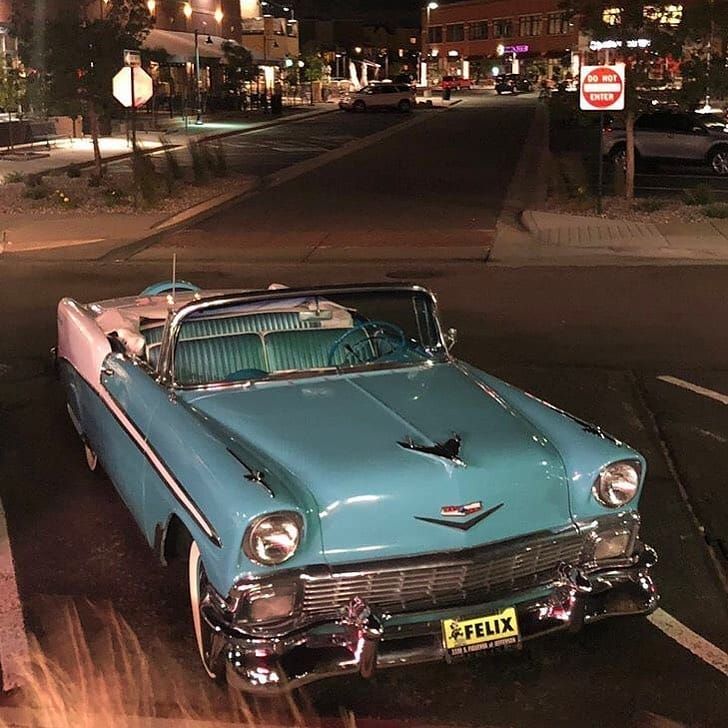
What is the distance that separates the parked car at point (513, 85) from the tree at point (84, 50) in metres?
66.4

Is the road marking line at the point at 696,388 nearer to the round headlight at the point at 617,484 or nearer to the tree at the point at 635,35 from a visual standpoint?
the round headlight at the point at 617,484

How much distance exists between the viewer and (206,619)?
368 centimetres

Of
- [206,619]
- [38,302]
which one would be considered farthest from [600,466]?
[38,302]

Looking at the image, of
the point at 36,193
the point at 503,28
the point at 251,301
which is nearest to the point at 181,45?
the point at 36,193

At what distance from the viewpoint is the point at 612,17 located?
17.8 metres

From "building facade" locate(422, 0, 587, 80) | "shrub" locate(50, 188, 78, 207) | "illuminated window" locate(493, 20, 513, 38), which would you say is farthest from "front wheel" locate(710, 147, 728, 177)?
"illuminated window" locate(493, 20, 513, 38)

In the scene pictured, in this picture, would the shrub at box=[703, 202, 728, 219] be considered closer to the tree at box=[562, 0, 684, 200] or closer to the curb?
the tree at box=[562, 0, 684, 200]

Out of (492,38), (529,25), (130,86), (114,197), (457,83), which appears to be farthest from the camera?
(492,38)

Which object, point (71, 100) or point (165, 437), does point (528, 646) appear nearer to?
point (165, 437)

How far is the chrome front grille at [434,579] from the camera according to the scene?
3598 mm

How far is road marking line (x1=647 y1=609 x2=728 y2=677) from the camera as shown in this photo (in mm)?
4137

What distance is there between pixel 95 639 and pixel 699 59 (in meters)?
16.5

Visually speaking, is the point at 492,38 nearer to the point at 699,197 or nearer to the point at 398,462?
the point at 699,197

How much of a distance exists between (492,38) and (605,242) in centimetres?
10560
